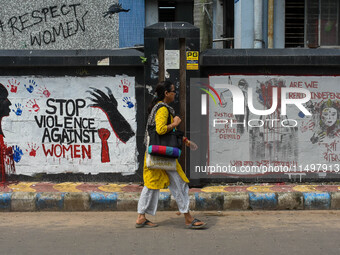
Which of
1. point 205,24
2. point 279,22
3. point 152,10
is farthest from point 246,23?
point 205,24

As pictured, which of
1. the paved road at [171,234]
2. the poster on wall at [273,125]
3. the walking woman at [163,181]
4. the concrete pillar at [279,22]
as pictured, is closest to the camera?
the paved road at [171,234]

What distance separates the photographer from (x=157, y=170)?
18.5ft

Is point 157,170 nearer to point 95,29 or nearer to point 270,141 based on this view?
point 270,141

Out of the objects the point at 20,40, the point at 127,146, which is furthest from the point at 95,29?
the point at 127,146

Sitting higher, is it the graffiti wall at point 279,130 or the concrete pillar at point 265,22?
the concrete pillar at point 265,22

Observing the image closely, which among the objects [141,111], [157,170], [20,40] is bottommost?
[157,170]

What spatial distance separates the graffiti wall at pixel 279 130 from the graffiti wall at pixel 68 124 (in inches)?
49.9

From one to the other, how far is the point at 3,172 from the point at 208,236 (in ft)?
11.6

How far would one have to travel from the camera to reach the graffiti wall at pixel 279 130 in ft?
24.0

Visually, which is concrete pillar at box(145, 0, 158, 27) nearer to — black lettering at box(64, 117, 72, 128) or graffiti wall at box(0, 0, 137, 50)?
graffiti wall at box(0, 0, 137, 50)

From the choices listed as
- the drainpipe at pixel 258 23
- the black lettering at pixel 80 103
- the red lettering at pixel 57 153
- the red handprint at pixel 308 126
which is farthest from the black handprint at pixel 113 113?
the drainpipe at pixel 258 23

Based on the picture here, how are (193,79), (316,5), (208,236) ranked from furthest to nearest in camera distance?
(316,5)
(193,79)
(208,236)

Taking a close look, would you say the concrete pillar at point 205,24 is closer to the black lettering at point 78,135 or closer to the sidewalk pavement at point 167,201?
the black lettering at point 78,135

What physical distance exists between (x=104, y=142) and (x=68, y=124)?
576 millimetres
